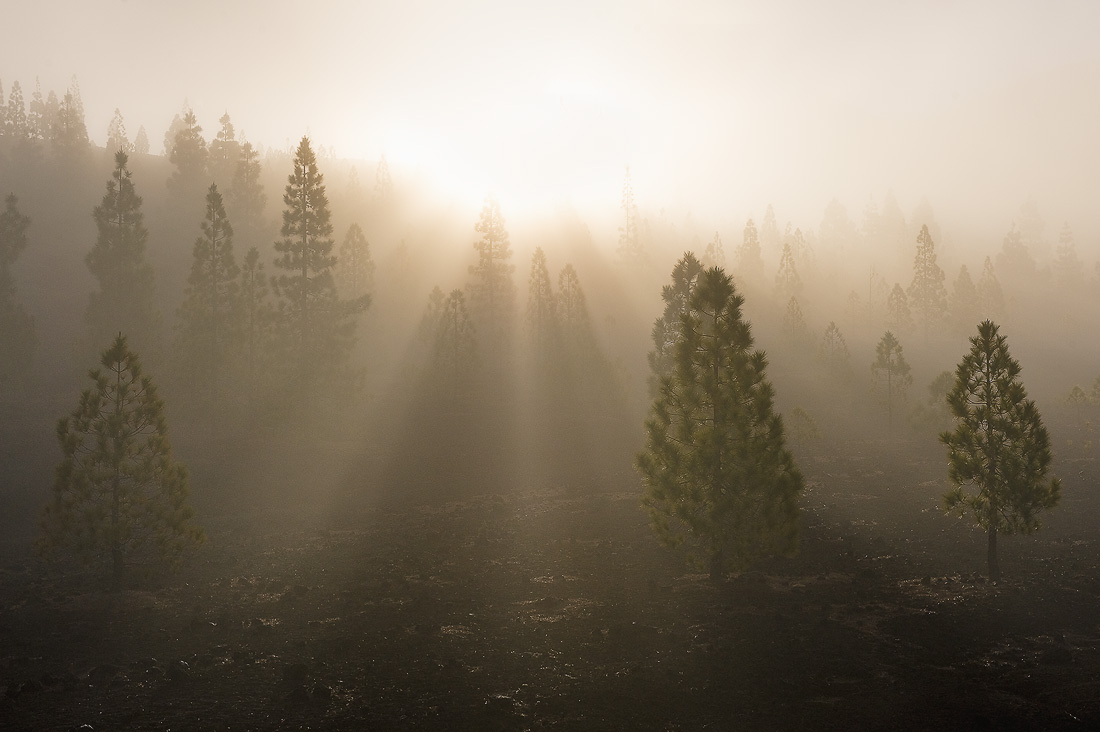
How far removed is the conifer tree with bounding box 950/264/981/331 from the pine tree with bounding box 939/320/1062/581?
260 ft

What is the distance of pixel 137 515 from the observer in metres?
20.8

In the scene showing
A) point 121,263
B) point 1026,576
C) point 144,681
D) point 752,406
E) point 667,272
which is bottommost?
point 1026,576

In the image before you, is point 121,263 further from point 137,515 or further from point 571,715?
point 571,715

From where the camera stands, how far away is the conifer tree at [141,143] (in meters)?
127

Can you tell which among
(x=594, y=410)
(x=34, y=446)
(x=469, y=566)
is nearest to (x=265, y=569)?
(x=469, y=566)

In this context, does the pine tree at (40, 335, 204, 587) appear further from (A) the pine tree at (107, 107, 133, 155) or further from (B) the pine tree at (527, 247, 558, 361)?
(A) the pine tree at (107, 107, 133, 155)

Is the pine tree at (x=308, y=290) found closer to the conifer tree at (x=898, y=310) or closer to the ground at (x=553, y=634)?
the ground at (x=553, y=634)

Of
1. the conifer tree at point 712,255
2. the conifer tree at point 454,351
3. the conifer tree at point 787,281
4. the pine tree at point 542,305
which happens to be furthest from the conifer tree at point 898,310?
the conifer tree at point 454,351

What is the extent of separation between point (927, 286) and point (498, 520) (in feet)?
285

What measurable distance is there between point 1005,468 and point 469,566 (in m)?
20.0

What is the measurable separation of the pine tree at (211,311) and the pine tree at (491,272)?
26115mm

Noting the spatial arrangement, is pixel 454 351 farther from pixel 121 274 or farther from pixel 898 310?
pixel 898 310

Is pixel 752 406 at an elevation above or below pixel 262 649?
above

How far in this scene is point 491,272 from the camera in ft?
222
